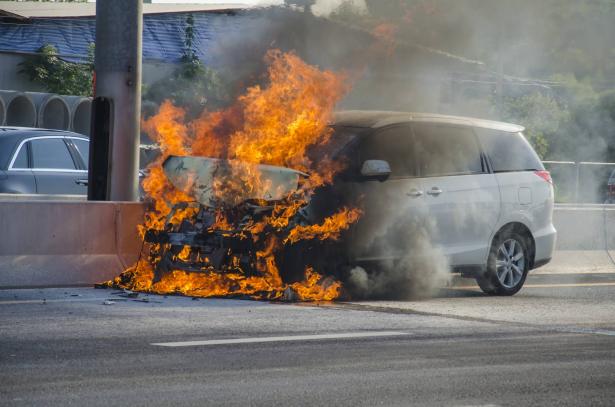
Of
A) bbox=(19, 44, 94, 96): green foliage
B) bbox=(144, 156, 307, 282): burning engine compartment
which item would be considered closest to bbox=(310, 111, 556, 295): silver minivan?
bbox=(144, 156, 307, 282): burning engine compartment

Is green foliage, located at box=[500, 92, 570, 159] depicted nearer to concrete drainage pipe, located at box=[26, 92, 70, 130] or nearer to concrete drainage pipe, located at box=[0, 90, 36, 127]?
concrete drainage pipe, located at box=[26, 92, 70, 130]

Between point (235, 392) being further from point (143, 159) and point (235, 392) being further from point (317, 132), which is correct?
point (143, 159)

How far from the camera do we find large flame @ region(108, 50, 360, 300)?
11.8 m

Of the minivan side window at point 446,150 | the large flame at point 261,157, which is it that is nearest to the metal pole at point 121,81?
the large flame at point 261,157

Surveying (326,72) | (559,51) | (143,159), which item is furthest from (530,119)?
(326,72)

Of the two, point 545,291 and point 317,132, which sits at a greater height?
point 317,132

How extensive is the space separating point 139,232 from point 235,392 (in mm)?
6072

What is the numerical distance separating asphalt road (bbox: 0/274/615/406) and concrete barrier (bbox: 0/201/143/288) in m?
0.31

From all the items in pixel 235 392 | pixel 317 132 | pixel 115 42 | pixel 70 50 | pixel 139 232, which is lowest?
pixel 235 392

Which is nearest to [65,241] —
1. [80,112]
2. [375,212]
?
[375,212]

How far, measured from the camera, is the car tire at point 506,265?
13492mm

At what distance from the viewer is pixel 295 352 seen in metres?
8.62

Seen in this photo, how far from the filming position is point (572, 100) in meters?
31.4

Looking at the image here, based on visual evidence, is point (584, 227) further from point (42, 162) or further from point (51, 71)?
A: point (51, 71)
